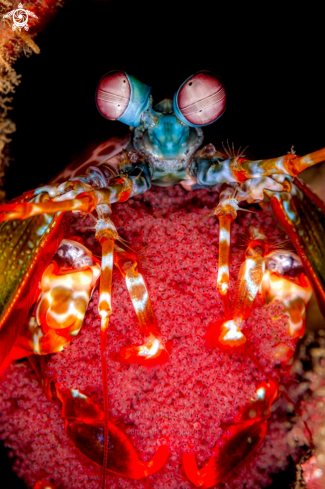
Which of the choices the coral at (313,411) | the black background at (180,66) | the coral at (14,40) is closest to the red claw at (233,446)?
the coral at (313,411)

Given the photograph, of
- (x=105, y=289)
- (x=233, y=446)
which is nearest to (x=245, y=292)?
(x=105, y=289)

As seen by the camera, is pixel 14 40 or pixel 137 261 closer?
pixel 137 261

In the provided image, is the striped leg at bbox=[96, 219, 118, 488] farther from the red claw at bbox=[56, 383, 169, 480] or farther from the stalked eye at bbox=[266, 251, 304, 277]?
the stalked eye at bbox=[266, 251, 304, 277]

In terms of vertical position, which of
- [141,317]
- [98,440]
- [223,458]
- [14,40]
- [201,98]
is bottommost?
[223,458]

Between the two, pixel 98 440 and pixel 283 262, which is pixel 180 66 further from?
pixel 98 440

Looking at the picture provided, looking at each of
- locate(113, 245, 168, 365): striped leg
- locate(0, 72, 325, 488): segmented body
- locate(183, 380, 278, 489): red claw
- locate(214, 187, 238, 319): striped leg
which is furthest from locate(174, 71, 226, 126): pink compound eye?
locate(183, 380, 278, 489): red claw
